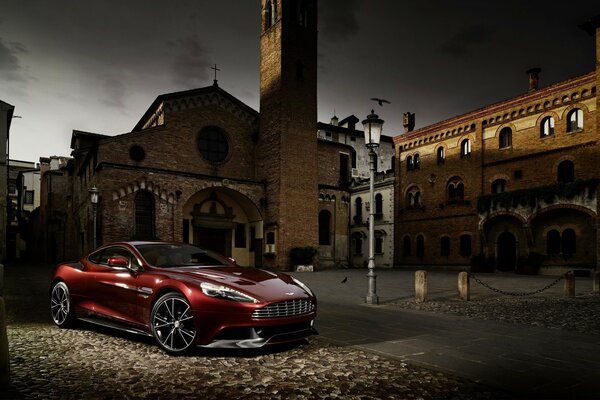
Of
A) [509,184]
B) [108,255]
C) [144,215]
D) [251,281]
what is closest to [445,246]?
[509,184]

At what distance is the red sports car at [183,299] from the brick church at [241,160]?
56.1 ft

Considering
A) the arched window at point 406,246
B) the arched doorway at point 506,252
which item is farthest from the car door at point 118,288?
the arched window at point 406,246

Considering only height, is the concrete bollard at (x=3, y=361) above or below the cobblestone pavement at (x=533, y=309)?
above

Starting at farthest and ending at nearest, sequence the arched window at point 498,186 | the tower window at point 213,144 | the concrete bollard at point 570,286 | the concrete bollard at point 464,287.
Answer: the arched window at point 498,186 → the tower window at point 213,144 → the concrete bollard at point 570,286 → the concrete bollard at point 464,287

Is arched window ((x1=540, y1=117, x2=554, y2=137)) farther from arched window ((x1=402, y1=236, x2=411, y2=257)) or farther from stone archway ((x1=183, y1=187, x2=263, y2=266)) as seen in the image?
stone archway ((x1=183, y1=187, x2=263, y2=266))

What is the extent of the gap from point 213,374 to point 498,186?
91.1ft

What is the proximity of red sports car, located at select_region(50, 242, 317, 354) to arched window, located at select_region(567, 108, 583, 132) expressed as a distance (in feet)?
79.7

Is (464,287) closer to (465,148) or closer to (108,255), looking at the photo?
(108,255)

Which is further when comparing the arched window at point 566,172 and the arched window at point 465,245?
the arched window at point 465,245

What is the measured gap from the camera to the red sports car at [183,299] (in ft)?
16.2

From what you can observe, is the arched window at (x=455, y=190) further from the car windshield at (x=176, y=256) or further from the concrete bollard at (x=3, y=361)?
the concrete bollard at (x=3, y=361)

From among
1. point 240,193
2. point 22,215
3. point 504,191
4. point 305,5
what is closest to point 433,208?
point 504,191

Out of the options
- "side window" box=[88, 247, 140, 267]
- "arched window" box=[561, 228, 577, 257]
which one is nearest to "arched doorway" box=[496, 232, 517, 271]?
"arched window" box=[561, 228, 577, 257]

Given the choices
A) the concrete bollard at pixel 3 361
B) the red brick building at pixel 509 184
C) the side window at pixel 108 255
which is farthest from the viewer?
the red brick building at pixel 509 184
